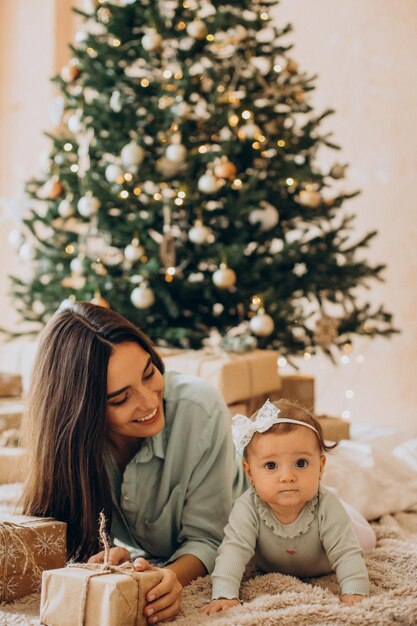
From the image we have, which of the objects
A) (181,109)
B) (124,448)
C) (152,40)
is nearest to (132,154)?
(181,109)

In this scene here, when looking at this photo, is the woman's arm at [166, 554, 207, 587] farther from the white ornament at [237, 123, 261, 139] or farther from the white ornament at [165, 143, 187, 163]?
the white ornament at [237, 123, 261, 139]

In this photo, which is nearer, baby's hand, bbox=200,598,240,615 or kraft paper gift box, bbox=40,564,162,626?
kraft paper gift box, bbox=40,564,162,626

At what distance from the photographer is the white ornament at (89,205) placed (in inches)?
127

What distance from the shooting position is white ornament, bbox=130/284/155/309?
3105 mm

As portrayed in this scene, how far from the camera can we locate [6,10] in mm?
5359

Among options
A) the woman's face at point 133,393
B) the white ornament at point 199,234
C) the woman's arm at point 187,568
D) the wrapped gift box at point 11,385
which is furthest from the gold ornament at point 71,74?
the woman's arm at point 187,568

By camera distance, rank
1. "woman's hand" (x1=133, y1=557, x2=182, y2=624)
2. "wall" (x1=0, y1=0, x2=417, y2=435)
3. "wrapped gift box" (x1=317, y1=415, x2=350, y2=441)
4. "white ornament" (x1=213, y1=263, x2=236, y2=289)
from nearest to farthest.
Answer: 1. "woman's hand" (x1=133, y1=557, x2=182, y2=624)
2. "wrapped gift box" (x1=317, y1=415, x2=350, y2=441)
3. "white ornament" (x1=213, y1=263, x2=236, y2=289)
4. "wall" (x1=0, y1=0, x2=417, y2=435)

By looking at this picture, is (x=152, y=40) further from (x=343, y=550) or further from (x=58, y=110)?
(x=343, y=550)

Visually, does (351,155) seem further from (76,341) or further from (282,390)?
(76,341)

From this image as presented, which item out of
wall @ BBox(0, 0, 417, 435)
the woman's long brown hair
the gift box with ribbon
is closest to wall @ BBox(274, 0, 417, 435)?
wall @ BBox(0, 0, 417, 435)

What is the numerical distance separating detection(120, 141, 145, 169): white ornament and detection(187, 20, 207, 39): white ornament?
19.8 inches

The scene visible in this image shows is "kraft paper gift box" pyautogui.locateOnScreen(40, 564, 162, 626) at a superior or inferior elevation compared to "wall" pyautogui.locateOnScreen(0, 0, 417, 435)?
inferior

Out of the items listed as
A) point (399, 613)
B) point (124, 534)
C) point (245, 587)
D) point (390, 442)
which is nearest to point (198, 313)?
point (390, 442)

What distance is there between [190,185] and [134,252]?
1.19 ft
